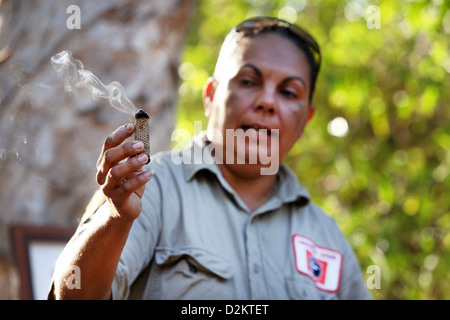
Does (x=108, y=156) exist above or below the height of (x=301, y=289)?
above

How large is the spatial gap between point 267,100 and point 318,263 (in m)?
0.57

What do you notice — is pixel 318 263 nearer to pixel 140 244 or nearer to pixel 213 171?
pixel 213 171

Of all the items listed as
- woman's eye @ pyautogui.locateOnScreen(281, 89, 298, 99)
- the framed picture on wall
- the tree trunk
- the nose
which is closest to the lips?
the nose

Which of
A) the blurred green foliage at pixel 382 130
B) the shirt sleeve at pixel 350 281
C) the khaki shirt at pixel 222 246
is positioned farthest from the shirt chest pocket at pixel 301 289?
the blurred green foliage at pixel 382 130

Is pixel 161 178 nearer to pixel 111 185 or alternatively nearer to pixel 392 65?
pixel 111 185

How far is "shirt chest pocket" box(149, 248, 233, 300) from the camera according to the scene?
163 centimetres

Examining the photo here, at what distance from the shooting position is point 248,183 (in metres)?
1.93

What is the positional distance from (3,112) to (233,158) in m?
1.32

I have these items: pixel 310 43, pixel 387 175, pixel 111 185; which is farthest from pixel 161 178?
pixel 387 175

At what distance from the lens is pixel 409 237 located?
4176mm

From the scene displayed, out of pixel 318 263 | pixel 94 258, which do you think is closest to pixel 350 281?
pixel 318 263

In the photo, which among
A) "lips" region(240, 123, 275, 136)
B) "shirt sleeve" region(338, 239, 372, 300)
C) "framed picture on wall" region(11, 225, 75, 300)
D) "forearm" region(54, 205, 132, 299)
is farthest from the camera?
"framed picture on wall" region(11, 225, 75, 300)

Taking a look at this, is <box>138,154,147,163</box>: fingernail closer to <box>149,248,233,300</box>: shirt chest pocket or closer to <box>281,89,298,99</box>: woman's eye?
<box>149,248,233,300</box>: shirt chest pocket
